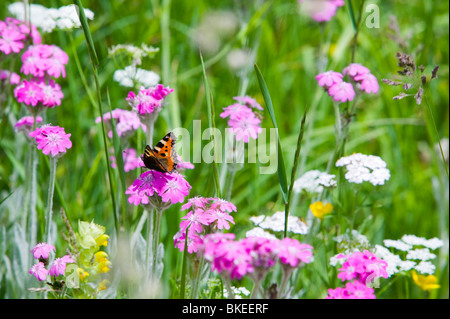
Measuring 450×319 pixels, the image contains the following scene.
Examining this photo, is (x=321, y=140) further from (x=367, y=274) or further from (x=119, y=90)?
(x=367, y=274)

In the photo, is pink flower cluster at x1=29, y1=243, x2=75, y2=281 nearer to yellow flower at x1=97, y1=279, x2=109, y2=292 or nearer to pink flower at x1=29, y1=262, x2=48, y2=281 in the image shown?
pink flower at x1=29, y1=262, x2=48, y2=281

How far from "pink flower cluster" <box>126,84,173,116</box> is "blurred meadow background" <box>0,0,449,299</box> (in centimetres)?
21

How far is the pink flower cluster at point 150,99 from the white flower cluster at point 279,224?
35 centimetres

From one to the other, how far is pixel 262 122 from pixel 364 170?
62 centimetres

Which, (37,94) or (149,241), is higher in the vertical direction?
(37,94)

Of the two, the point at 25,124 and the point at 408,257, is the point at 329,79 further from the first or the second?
the point at 25,124

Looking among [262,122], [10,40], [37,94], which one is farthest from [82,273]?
[262,122]

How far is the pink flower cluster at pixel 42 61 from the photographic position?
46.3 inches

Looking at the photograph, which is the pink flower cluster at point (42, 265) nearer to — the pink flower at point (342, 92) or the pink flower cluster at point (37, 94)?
the pink flower cluster at point (37, 94)

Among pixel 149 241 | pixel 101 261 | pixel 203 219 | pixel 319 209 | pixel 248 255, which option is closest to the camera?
pixel 248 255

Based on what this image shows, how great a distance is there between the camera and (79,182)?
71.3 inches

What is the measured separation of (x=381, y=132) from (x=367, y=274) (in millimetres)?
1289

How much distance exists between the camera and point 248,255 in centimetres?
69

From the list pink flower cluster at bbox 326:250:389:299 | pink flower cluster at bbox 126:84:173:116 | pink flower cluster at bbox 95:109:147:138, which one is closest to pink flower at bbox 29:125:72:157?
pink flower cluster at bbox 126:84:173:116
